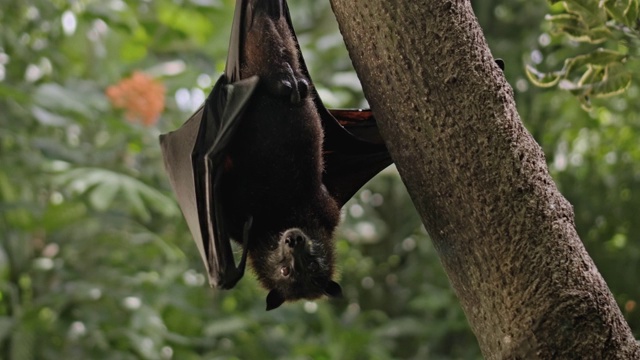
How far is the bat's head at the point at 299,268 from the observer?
2.65 metres

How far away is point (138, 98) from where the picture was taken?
14.2 ft

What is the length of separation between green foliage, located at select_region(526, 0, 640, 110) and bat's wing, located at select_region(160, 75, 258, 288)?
860mm

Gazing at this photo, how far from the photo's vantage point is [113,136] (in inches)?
188

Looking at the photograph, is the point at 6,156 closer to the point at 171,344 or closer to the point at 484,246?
the point at 171,344

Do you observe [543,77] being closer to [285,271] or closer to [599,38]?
[599,38]

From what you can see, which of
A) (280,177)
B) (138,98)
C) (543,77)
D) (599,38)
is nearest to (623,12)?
(599,38)

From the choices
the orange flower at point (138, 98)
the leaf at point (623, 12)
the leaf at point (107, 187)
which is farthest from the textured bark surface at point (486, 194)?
the orange flower at point (138, 98)

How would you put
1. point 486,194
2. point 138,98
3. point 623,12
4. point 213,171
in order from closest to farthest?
point 486,194 < point 623,12 < point 213,171 < point 138,98

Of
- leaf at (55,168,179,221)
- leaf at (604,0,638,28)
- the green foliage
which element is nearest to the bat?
the green foliage

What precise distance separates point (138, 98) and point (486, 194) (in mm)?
2964

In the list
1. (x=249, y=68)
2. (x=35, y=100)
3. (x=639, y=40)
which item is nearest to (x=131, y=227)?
(x=35, y=100)

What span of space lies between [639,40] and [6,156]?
11.4 feet

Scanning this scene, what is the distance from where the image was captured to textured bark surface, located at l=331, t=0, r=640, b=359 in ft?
5.49

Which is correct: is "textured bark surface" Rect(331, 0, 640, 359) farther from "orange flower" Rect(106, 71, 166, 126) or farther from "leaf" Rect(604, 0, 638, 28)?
"orange flower" Rect(106, 71, 166, 126)
